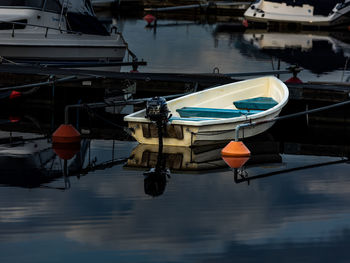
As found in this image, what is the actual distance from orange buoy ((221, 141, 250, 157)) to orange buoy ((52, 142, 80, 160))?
2987 millimetres

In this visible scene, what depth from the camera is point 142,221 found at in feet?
38.5

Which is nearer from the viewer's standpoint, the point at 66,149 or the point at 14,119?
the point at 66,149

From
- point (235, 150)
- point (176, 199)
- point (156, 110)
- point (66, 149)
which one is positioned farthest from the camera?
point (66, 149)

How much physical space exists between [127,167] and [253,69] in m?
20.2

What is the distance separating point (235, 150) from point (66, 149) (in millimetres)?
3440

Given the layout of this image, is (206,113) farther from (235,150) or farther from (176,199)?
(176,199)

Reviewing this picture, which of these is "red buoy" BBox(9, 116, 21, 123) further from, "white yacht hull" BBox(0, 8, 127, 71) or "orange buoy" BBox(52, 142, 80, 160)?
"orange buoy" BBox(52, 142, 80, 160)

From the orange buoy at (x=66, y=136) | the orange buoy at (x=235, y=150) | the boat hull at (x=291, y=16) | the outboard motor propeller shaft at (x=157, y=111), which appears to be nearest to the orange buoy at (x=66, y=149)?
the orange buoy at (x=66, y=136)

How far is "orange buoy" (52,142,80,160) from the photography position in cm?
1635

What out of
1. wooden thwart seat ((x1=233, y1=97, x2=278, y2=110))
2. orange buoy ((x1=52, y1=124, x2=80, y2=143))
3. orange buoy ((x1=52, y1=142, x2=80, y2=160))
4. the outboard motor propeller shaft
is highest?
the outboard motor propeller shaft

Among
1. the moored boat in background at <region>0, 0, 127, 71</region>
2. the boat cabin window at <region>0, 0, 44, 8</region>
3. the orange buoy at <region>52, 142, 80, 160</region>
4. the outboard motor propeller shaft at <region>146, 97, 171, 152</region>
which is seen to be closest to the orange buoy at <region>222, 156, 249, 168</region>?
the outboard motor propeller shaft at <region>146, 97, 171, 152</region>

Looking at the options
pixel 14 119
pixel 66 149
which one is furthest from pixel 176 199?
pixel 14 119

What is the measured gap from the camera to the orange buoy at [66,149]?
16.3 metres

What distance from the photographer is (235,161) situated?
624 inches
